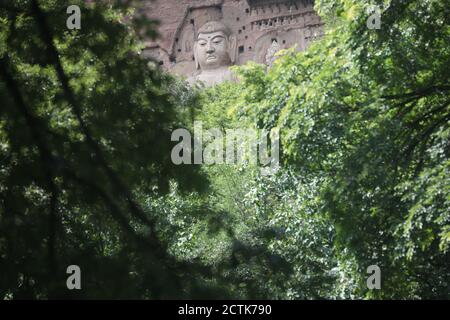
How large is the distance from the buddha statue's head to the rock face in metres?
0.08

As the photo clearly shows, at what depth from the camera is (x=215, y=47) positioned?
30.9 meters

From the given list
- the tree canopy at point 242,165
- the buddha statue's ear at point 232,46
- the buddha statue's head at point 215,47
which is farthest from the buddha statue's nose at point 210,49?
→ the tree canopy at point 242,165

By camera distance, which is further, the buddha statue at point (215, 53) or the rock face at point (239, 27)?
the buddha statue at point (215, 53)

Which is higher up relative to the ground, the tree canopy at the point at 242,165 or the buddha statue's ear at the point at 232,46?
the buddha statue's ear at the point at 232,46

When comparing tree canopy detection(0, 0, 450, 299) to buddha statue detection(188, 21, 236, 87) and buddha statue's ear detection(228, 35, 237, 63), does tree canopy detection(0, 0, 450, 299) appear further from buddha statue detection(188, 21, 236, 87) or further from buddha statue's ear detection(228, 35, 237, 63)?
buddha statue's ear detection(228, 35, 237, 63)

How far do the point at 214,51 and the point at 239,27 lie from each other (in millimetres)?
1237

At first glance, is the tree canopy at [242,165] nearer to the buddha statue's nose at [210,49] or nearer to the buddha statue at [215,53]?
the buddha statue at [215,53]

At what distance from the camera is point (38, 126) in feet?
17.2

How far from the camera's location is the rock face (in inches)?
1178

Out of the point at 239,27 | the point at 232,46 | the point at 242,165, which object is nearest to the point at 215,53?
the point at 232,46

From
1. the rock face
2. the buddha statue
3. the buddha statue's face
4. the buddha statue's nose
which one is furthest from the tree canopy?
the buddha statue's nose

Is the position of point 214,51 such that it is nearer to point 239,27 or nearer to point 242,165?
point 239,27

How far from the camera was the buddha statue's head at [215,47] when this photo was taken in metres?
30.9
